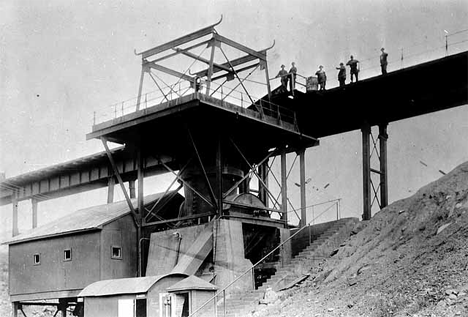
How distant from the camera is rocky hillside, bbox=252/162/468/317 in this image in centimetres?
1806

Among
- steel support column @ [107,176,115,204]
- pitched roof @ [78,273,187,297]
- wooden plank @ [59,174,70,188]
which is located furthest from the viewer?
wooden plank @ [59,174,70,188]

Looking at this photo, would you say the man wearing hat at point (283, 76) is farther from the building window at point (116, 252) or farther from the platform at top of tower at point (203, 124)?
the building window at point (116, 252)

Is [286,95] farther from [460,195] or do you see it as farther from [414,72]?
[460,195]

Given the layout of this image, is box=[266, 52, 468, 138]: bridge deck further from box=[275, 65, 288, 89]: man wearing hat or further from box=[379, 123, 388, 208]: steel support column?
box=[275, 65, 288, 89]: man wearing hat

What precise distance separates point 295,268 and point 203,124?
302 inches

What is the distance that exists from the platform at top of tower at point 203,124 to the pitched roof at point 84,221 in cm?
384

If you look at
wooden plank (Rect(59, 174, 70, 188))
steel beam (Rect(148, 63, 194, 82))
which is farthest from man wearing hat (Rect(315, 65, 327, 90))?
wooden plank (Rect(59, 174, 70, 188))

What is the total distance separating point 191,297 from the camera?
78.4 feet

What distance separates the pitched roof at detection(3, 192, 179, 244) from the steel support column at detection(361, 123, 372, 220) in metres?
9.73

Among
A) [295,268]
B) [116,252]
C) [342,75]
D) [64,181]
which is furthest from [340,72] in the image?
[64,181]

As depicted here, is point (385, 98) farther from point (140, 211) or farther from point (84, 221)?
point (84, 221)

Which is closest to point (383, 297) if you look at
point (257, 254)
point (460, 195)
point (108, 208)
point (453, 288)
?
point (453, 288)

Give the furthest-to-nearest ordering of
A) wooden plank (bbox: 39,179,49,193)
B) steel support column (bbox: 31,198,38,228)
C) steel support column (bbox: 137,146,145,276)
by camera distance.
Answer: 1. steel support column (bbox: 31,198,38,228)
2. wooden plank (bbox: 39,179,49,193)
3. steel support column (bbox: 137,146,145,276)

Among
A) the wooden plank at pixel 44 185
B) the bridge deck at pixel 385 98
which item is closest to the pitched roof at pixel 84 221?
the wooden plank at pixel 44 185
